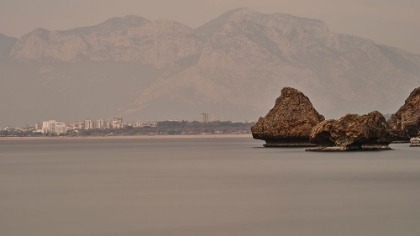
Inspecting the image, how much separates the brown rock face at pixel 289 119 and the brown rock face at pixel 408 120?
27132mm

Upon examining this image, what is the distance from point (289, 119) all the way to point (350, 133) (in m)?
15.3

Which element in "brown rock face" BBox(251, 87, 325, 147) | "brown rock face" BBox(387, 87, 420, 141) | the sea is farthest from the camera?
"brown rock face" BBox(387, 87, 420, 141)

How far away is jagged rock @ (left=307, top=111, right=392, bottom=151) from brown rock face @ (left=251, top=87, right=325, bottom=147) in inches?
256

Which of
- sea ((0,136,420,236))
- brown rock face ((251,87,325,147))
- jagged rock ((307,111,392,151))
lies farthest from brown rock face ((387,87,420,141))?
sea ((0,136,420,236))

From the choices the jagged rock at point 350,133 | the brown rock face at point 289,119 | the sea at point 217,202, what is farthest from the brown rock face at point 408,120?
the sea at point 217,202

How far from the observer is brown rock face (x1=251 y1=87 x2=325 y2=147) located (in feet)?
327

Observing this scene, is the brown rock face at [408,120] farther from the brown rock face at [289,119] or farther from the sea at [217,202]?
the sea at [217,202]

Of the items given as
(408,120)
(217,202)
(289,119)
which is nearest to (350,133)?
(289,119)

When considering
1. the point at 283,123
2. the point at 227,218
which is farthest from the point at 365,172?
the point at 283,123

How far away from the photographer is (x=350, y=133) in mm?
85062

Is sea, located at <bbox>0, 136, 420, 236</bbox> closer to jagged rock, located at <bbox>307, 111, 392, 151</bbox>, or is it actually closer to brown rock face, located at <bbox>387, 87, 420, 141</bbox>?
jagged rock, located at <bbox>307, 111, 392, 151</bbox>

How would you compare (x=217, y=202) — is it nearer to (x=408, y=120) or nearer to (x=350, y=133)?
(x=350, y=133)

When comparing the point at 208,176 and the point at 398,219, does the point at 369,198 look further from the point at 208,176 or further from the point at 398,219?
the point at 208,176

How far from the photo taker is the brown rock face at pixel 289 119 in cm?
9962
